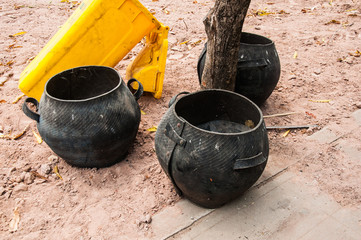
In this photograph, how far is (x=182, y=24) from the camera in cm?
665

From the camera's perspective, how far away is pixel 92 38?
11.7 feet

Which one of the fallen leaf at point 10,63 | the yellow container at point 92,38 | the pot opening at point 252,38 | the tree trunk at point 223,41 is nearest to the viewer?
the tree trunk at point 223,41

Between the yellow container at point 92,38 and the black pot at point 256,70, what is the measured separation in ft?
A: 3.11

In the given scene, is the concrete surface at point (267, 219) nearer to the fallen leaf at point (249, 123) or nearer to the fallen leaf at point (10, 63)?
the fallen leaf at point (249, 123)

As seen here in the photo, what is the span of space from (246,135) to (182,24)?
16.1 feet

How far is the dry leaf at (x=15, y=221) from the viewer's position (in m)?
2.56

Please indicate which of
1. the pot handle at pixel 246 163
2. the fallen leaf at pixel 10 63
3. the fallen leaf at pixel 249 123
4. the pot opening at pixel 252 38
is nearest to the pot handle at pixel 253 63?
the pot opening at pixel 252 38

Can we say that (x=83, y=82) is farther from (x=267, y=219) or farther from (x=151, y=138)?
(x=267, y=219)

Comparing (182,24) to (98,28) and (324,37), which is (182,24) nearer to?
(324,37)

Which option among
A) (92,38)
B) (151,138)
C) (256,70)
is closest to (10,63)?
(92,38)

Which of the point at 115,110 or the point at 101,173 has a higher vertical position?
the point at 115,110

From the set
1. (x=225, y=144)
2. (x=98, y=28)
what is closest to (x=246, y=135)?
(x=225, y=144)

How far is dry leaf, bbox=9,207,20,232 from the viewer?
2.56 metres

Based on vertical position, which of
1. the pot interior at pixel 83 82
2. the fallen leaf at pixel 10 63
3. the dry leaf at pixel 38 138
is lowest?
the dry leaf at pixel 38 138
